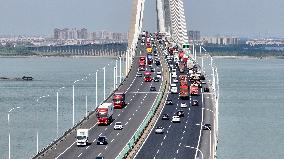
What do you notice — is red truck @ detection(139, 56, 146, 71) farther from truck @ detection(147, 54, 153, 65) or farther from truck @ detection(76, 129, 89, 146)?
truck @ detection(76, 129, 89, 146)

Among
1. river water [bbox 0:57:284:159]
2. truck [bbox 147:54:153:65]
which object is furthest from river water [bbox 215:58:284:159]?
truck [bbox 147:54:153:65]

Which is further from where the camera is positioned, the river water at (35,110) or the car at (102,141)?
the river water at (35,110)

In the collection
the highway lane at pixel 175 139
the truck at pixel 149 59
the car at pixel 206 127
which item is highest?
the truck at pixel 149 59

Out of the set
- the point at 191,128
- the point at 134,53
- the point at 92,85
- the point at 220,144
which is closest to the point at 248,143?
the point at 220,144

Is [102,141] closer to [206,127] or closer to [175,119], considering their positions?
[206,127]

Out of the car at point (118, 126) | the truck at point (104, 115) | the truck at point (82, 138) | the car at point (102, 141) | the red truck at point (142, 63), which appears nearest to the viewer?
the truck at point (82, 138)

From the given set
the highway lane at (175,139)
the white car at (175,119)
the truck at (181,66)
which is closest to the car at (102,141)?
the highway lane at (175,139)

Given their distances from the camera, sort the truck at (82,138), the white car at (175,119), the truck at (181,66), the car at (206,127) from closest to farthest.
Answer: the truck at (82,138), the car at (206,127), the white car at (175,119), the truck at (181,66)

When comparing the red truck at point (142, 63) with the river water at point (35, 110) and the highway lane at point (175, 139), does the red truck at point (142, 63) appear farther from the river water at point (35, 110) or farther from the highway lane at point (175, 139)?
the highway lane at point (175, 139)
